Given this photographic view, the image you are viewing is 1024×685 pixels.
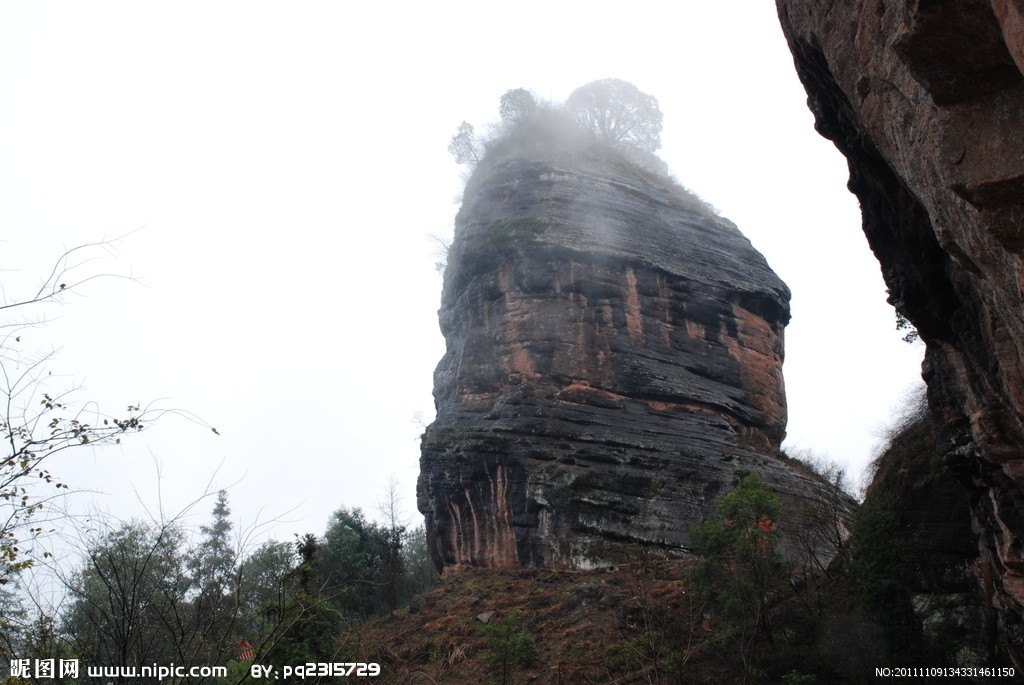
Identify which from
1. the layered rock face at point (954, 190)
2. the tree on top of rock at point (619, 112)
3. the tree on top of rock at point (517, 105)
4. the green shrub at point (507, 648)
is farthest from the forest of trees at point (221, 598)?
the tree on top of rock at point (619, 112)

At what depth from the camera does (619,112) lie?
45.5 metres

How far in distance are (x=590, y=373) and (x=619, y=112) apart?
1045 inches

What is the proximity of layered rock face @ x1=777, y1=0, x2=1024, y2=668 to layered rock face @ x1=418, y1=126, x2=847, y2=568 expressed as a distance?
1042 centimetres

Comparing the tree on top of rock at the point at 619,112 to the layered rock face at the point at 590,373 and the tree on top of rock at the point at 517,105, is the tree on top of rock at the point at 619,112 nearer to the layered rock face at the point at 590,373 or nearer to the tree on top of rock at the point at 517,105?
the tree on top of rock at the point at 517,105

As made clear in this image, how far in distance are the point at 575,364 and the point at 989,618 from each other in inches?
574

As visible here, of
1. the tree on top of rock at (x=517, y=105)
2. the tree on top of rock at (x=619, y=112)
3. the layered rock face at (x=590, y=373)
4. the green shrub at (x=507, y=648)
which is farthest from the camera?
the tree on top of rock at (x=619, y=112)

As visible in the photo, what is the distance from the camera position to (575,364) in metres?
24.4

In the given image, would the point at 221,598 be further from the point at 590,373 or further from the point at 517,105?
the point at 517,105

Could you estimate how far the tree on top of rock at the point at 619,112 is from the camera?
44.5 metres

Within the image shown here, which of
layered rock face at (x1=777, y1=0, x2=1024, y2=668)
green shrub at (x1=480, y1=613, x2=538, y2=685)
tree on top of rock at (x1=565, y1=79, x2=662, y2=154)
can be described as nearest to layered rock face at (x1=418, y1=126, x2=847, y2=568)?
green shrub at (x1=480, y1=613, x2=538, y2=685)

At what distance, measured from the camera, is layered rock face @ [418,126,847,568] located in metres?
21.4

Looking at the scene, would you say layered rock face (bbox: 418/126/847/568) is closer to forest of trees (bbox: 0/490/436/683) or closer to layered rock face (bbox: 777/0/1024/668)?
forest of trees (bbox: 0/490/436/683)

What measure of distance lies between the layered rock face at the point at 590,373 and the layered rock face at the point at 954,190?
1042 cm

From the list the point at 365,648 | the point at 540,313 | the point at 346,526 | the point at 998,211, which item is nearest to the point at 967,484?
the point at 998,211
